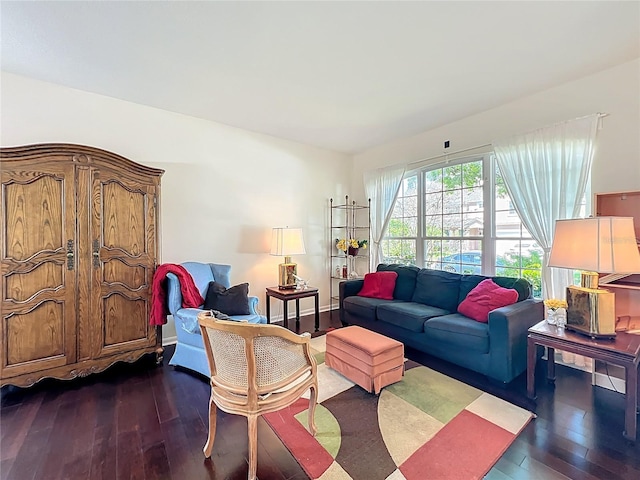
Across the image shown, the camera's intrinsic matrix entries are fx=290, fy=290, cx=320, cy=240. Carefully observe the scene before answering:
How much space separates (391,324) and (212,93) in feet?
10.3

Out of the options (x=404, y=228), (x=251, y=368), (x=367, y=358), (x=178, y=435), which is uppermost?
(x=404, y=228)

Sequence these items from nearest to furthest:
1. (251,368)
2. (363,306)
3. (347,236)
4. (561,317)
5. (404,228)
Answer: (251,368)
(561,317)
(363,306)
(404,228)
(347,236)

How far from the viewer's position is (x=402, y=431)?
189cm

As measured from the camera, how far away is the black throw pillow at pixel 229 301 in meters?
2.93

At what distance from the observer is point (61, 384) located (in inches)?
99.1

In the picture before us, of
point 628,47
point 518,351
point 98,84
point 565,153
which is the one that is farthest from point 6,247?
point 628,47

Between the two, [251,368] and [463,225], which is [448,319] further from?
→ [251,368]

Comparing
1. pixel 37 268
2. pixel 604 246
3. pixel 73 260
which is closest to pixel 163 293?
pixel 73 260

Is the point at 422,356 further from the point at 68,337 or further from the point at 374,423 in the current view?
the point at 68,337

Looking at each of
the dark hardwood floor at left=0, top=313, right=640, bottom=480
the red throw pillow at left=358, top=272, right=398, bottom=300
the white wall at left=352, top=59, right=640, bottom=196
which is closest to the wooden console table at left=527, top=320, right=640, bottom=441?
the dark hardwood floor at left=0, top=313, right=640, bottom=480

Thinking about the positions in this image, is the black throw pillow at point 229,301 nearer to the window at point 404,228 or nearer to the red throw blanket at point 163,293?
the red throw blanket at point 163,293

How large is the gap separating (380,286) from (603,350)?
2251 millimetres

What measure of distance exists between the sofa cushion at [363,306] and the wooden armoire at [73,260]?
7.31ft

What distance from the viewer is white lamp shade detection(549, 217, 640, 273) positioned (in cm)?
189
